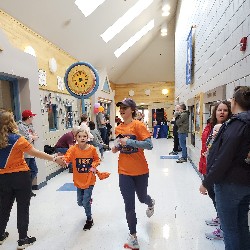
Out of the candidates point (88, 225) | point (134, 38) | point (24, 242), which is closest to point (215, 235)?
point (88, 225)

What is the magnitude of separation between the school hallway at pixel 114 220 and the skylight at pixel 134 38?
6.65m

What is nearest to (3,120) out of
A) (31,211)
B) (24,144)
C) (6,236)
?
(24,144)

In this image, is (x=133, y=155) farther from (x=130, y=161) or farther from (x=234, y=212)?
(x=234, y=212)

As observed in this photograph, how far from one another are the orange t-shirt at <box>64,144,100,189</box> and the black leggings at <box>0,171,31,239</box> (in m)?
0.55

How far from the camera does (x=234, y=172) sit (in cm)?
151

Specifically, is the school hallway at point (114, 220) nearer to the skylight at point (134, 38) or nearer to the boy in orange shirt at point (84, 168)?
the boy in orange shirt at point (84, 168)

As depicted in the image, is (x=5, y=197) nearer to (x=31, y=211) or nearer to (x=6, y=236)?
(x=6, y=236)

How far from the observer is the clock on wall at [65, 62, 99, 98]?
4008mm

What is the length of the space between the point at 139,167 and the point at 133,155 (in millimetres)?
134

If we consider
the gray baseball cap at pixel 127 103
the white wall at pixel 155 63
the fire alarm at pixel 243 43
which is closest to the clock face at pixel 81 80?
the gray baseball cap at pixel 127 103

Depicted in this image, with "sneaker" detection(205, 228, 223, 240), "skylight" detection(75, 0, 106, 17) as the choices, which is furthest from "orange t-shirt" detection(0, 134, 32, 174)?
"skylight" detection(75, 0, 106, 17)

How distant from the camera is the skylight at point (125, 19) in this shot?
7243 millimetres

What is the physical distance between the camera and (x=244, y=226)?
166 cm

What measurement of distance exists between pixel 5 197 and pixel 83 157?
2.92 feet
